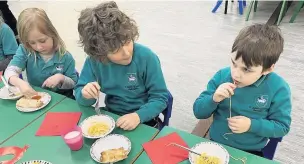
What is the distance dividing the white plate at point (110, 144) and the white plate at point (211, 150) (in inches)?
9.3

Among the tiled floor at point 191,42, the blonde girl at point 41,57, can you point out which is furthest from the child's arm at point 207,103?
the tiled floor at point 191,42

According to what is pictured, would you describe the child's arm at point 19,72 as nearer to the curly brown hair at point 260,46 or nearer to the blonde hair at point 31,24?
the blonde hair at point 31,24

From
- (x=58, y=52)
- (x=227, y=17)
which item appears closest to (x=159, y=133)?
(x=58, y=52)

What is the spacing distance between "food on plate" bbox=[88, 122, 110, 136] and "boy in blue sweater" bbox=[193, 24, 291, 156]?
42 centimetres

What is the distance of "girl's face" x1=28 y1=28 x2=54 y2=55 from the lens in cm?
148

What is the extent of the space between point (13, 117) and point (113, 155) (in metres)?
0.55

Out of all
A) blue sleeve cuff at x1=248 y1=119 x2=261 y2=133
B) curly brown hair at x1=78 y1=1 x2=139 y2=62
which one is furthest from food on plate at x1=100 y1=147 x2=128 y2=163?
blue sleeve cuff at x1=248 y1=119 x2=261 y2=133

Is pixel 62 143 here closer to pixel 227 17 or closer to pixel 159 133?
pixel 159 133

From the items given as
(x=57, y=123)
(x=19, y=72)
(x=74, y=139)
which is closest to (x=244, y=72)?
(x=74, y=139)

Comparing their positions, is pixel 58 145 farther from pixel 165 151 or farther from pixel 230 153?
pixel 230 153

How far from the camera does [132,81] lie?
135 centimetres

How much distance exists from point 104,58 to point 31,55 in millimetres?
620

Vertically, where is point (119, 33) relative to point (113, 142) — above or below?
above

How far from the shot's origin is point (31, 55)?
1586 millimetres
